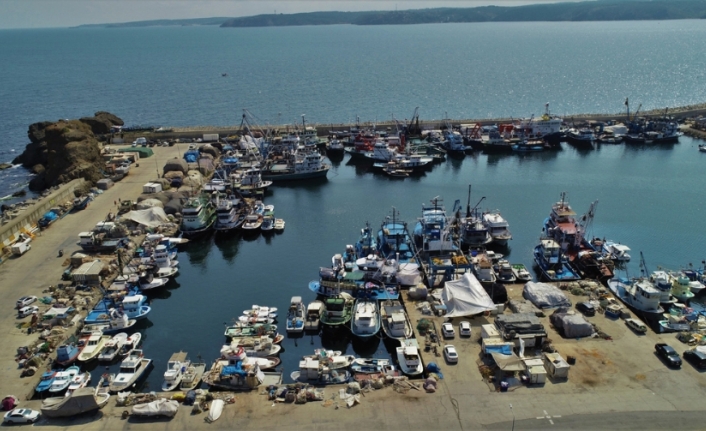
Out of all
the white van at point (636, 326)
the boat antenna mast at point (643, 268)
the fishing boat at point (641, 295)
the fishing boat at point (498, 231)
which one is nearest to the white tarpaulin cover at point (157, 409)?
the white van at point (636, 326)

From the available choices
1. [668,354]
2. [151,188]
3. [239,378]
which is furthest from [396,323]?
[151,188]

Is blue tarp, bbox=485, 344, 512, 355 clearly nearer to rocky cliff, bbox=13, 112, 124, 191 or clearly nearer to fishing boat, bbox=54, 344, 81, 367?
fishing boat, bbox=54, 344, 81, 367

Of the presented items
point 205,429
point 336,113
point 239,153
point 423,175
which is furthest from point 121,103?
point 205,429

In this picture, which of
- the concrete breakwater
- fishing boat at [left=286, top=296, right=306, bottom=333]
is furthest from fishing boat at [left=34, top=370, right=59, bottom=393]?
the concrete breakwater

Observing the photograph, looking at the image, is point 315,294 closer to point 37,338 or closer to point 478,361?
point 478,361

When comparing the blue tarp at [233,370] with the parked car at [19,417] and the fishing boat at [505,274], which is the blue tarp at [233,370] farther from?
the fishing boat at [505,274]
